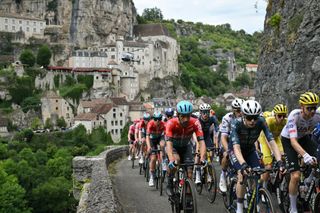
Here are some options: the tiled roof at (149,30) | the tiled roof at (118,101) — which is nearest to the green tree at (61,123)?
the tiled roof at (118,101)

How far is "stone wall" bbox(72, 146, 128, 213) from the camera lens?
7.85 m

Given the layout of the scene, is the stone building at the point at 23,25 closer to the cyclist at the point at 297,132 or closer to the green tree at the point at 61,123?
the green tree at the point at 61,123

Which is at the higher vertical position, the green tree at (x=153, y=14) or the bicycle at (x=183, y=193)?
the green tree at (x=153, y=14)

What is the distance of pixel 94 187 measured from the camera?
993 cm

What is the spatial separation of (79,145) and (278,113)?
6737 cm

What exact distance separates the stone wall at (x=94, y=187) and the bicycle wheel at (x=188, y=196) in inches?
45.4

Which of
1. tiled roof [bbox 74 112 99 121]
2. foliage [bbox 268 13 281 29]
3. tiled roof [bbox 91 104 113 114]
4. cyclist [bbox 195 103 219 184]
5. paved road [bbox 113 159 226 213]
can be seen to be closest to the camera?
paved road [bbox 113 159 226 213]

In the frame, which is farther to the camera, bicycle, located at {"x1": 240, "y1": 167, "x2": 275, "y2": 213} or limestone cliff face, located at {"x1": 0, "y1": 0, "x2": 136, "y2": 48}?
limestone cliff face, located at {"x1": 0, "y1": 0, "x2": 136, "y2": 48}

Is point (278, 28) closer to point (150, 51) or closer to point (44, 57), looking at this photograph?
point (44, 57)

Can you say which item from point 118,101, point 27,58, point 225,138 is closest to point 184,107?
point 225,138

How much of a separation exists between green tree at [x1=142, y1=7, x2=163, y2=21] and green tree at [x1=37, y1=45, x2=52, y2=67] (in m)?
80.5

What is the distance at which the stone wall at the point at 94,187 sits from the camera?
7.85 meters

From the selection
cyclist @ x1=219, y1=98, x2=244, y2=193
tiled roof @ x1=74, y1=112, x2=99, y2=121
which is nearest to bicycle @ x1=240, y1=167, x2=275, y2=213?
cyclist @ x1=219, y1=98, x2=244, y2=193

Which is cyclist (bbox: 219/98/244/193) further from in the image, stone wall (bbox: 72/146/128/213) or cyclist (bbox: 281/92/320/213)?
stone wall (bbox: 72/146/128/213)
